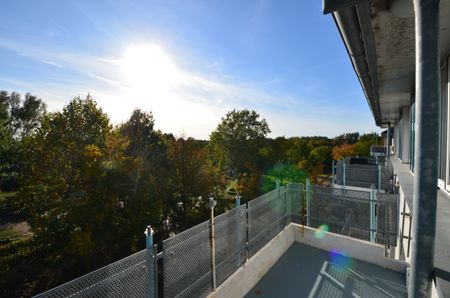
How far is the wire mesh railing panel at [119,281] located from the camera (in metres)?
2.36

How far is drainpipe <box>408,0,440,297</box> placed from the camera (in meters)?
1.46

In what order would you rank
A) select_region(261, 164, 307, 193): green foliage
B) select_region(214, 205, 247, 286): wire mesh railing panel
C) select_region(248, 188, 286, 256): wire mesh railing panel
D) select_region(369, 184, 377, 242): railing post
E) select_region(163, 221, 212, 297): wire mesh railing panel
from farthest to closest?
select_region(261, 164, 307, 193): green foliage
select_region(369, 184, 377, 242): railing post
select_region(248, 188, 286, 256): wire mesh railing panel
select_region(214, 205, 247, 286): wire mesh railing panel
select_region(163, 221, 212, 297): wire mesh railing panel

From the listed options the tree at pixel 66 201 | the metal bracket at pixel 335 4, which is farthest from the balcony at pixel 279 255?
the tree at pixel 66 201

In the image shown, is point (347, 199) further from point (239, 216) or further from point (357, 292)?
point (239, 216)

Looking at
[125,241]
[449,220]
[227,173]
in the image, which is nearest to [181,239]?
[449,220]

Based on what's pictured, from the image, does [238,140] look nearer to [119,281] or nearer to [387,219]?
[387,219]

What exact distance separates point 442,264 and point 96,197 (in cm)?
Result: 977

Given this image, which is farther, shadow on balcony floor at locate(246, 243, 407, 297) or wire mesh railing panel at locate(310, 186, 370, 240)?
wire mesh railing panel at locate(310, 186, 370, 240)

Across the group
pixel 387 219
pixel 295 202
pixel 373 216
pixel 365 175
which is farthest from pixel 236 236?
pixel 365 175

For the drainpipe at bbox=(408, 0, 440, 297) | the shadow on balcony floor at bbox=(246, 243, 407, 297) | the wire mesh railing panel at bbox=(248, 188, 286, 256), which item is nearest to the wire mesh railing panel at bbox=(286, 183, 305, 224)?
the wire mesh railing panel at bbox=(248, 188, 286, 256)

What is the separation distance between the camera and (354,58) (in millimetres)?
3637

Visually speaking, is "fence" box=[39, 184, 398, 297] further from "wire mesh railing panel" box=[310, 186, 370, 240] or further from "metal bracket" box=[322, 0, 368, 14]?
"metal bracket" box=[322, 0, 368, 14]

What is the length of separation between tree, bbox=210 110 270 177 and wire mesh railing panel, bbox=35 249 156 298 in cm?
2439

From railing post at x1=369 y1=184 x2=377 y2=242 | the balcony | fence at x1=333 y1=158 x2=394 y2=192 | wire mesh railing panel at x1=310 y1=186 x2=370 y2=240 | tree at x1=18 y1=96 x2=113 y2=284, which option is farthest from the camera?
fence at x1=333 y1=158 x2=394 y2=192
